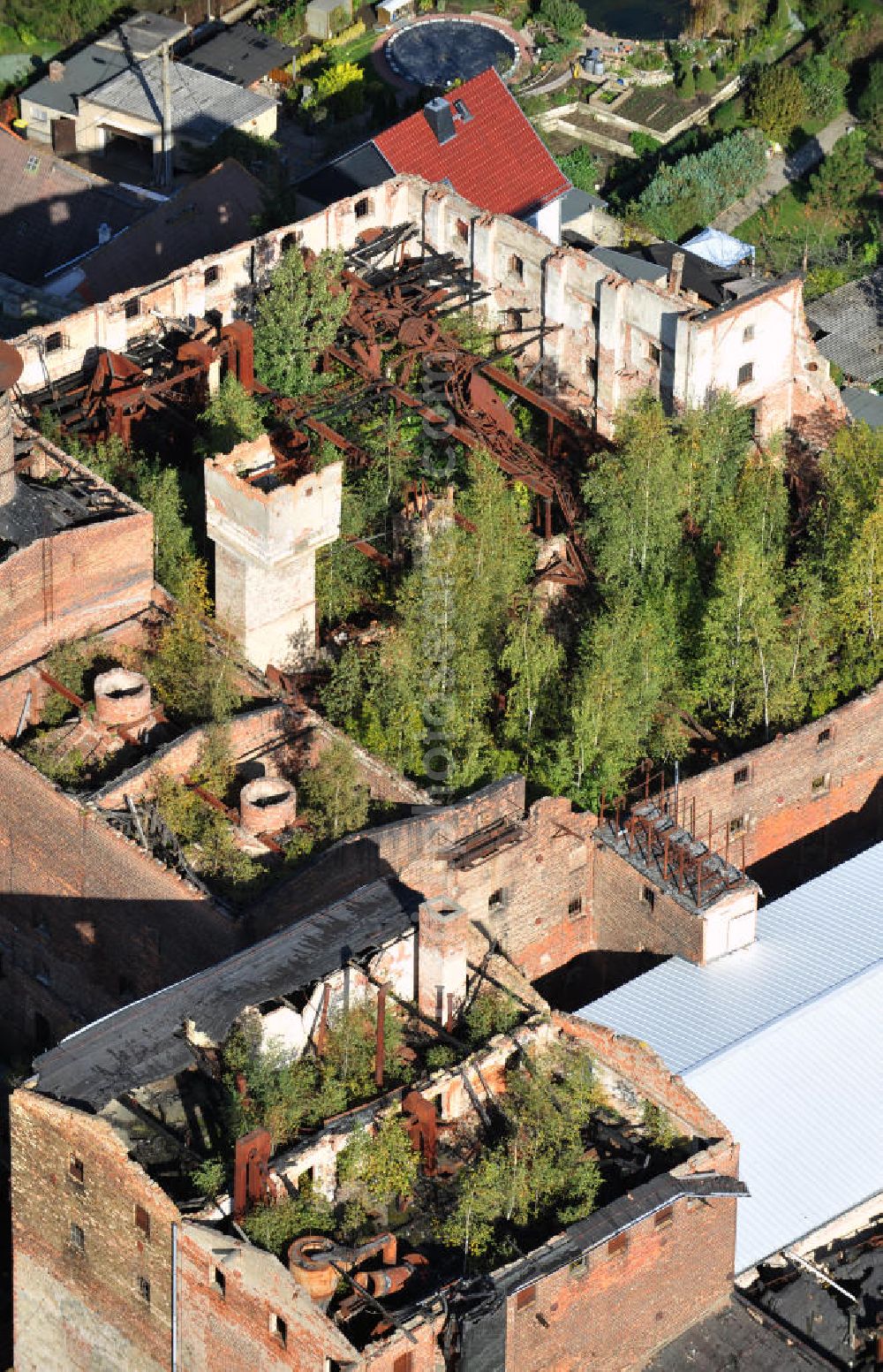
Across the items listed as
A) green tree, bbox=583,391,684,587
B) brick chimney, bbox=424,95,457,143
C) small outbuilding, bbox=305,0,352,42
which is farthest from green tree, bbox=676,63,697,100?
green tree, bbox=583,391,684,587

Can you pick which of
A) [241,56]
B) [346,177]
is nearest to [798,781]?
[346,177]

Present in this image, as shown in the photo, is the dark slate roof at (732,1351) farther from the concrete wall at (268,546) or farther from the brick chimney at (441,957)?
the concrete wall at (268,546)

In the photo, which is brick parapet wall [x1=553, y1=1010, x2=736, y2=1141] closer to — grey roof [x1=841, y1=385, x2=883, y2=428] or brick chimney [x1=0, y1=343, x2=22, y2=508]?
brick chimney [x1=0, y1=343, x2=22, y2=508]

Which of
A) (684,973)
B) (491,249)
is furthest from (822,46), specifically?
(684,973)

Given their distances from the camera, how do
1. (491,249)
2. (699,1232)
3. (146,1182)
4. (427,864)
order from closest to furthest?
(146,1182)
(699,1232)
(427,864)
(491,249)

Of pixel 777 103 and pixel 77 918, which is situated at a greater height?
pixel 77 918

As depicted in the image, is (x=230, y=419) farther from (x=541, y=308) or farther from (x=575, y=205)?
(x=575, y=205)

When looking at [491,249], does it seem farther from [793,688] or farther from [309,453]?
[793,688]
